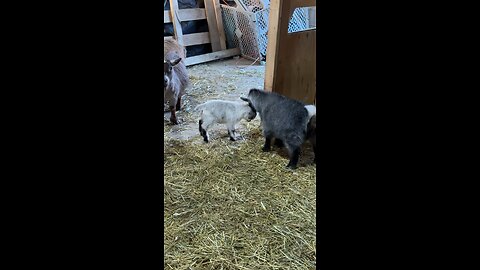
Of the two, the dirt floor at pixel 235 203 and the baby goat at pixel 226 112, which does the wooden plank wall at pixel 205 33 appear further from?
the baby goat at pixel 226 112

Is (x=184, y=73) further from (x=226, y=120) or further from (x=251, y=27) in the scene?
(x=251, y=27)

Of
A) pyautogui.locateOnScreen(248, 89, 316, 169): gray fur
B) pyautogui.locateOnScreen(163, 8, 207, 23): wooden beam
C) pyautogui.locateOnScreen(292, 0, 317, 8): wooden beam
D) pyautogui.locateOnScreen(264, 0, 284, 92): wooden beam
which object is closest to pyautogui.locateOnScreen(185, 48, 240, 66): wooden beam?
pyautogui.locateOnScreen(163, 8, 207, 23): wooden beam

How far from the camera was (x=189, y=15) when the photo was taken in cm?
817

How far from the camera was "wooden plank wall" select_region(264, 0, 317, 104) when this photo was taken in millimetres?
4094

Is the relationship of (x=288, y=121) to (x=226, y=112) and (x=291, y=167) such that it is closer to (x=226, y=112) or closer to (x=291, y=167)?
(x=291, y=167)

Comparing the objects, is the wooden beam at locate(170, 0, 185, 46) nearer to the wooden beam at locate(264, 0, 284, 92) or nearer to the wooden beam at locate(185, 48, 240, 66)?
the wooden beam at locate(185, 48, 240, 66)

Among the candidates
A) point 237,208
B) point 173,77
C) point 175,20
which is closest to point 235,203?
point 237,208

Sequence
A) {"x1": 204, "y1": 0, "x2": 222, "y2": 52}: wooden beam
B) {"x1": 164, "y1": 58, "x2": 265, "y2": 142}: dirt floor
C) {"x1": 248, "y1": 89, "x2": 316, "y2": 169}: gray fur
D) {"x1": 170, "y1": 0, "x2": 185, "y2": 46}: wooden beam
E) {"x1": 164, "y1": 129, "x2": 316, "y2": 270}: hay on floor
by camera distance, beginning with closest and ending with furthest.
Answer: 1. {"x1": 164, "y1": 129, "x2": 316, "y2": 270}: hay on floor
2. {"x1": 248, "y1": 89, "x2": 316, "y2": 169}: gray fur
3. {"x1": 164, "y1": 58, "x2": 265, "y2": 142}: dirt floor
4. {"x1": 170, "y1": 0, "x2": 185, "y2": 46}: wooden beam
5. {"x1": 204, "y1": 0, "x2": 222, "y2": 52}: wooden beam

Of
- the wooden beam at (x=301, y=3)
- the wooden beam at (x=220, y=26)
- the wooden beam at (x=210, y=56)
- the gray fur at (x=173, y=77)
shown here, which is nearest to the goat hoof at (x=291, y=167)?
the wooden beam at (x=301, y=3)

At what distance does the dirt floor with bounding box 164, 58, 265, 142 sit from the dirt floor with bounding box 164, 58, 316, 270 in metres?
0.03
